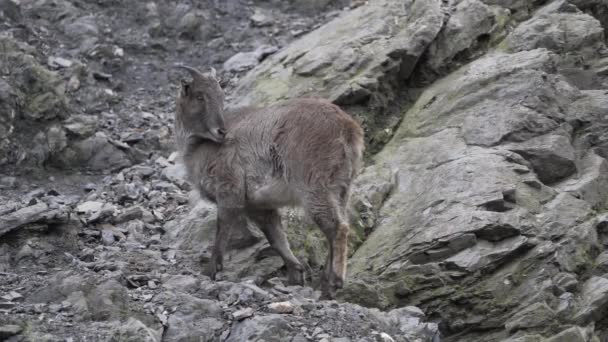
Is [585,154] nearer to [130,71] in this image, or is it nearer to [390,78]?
[390,78]

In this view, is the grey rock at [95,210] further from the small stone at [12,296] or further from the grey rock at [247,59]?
the grey rock at [247,59]

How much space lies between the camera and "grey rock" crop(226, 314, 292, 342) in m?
8.33

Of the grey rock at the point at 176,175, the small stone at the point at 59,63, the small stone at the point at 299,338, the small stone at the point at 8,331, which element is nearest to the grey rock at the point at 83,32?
the small stone at the point at 59,63

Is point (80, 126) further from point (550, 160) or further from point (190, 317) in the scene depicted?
point (550, 160)

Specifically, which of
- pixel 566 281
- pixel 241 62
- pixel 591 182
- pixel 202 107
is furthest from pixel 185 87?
pixel 241 62

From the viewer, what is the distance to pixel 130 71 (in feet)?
55.9

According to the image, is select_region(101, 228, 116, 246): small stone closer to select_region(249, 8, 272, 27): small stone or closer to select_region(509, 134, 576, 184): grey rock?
select_region(509, 134, 576, 184): grey rock

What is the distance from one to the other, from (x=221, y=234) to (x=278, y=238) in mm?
660

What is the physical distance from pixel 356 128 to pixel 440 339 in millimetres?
2518

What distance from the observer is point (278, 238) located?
10.7 m

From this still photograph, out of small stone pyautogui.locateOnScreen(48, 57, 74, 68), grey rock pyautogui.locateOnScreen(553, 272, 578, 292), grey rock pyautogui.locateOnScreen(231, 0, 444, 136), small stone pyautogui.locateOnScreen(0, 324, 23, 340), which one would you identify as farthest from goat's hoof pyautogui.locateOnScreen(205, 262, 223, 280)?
small stone pyautogui.locateOnScreen(48, 57, 74, 68)

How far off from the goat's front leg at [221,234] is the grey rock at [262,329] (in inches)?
78.2

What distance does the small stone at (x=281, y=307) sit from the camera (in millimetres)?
8773

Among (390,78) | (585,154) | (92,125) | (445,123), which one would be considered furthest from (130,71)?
(585,154)
